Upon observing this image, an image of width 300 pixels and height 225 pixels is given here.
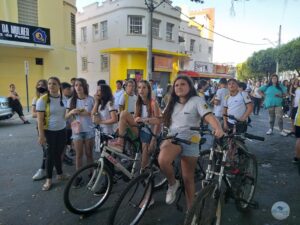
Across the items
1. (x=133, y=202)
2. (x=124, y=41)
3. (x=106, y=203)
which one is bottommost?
(x=106, y=203)

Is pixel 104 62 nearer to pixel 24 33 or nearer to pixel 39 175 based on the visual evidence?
pixel 24 33

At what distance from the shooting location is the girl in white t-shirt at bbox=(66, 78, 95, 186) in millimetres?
4543

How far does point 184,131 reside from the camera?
10.8ft

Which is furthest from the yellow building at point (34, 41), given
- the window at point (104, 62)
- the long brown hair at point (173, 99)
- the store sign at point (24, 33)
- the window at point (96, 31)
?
the long brown hair at point (173, 99)

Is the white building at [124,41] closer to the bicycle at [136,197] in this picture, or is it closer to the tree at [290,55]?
the tree at [290,55]

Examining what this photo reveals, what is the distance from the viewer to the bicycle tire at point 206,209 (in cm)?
261

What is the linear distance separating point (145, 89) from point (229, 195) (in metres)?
2.02

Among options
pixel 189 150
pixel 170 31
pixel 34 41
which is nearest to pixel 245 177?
pixel 189 150

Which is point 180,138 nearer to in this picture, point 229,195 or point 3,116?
point 229,195

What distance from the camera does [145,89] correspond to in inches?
176

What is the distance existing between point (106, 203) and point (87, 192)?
13.1 inches

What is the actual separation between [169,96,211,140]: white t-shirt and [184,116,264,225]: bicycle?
345 mm

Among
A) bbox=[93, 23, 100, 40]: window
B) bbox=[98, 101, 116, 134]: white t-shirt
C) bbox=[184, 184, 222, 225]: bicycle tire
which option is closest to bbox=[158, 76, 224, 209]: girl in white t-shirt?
bbox=[184, 184, 222, 225]: bicycle tire

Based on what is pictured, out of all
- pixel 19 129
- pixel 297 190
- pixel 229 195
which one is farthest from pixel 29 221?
pixel 19 129
